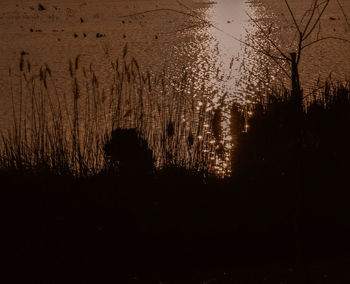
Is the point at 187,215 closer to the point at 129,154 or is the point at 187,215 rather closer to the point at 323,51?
the point at 129,154

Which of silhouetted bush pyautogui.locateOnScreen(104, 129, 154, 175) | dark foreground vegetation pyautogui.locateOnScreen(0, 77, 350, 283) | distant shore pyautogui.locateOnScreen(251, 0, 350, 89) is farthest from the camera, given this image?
distant shore pyautogui.locateOnScreen(251, 0, 350, 89)

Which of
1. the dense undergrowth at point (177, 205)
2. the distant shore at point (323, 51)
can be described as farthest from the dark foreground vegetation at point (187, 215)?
the distant shore at point (323, 51)

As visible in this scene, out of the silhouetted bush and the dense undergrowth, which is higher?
the silhouetted bush

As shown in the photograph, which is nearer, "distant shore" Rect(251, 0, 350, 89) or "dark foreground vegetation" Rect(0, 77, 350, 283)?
"dark foreground vegetation" Rect(0, 77, 350, 283)

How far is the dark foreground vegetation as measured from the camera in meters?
2.90

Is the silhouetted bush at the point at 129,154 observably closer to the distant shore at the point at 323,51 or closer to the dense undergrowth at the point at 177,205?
the dense undergrowth at the point at 177,205

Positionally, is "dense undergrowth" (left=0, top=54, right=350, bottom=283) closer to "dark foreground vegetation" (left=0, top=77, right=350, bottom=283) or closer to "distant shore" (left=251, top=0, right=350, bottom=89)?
"dark foreground vegetation" (left=0, top=77, right=350, bottom=283)

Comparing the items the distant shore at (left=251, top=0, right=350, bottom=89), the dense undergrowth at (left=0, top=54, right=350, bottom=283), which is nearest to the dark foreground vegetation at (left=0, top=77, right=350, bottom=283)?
the dense undergrowth at (left=0, top=54, right=350, bottom=283)

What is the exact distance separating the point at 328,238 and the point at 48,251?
1302 millimetres

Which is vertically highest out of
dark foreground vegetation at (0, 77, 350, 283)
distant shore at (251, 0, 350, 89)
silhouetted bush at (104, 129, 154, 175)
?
distant shore at (251, 0, 350, 89)

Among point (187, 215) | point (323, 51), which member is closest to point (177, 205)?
point (187, 215)

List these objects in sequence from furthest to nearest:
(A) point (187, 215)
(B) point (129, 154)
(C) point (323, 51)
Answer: (C) point (323, 51) < (B) point (129, 154) < (A) point (187, 215)

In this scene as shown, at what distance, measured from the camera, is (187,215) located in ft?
10.5

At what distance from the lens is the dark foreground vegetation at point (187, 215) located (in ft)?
9.50
